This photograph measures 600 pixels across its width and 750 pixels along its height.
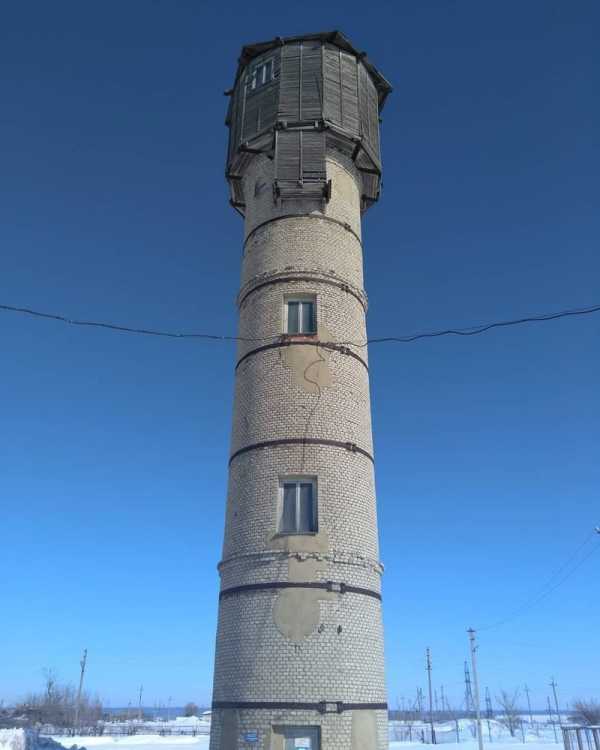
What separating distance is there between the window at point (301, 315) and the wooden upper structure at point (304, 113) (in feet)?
9.01

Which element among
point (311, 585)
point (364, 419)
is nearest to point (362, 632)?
point (311, 585)

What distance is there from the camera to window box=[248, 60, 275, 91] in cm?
1706

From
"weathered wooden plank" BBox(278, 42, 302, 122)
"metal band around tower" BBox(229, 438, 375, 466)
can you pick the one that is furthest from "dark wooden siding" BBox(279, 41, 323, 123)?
"metal band around tower" BBox(229, 438, 375, 466)

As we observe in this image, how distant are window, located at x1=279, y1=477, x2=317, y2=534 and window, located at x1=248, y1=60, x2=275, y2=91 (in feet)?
35.6

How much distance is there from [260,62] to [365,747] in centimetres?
1622

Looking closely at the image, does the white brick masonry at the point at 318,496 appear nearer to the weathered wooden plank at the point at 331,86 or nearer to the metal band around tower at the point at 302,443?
the metal band around tower at the point at 302,443

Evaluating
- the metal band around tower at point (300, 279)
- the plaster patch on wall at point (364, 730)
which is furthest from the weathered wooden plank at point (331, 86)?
the plaster patch on wall at point (364, 730)

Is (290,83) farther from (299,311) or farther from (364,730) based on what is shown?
(364,730)

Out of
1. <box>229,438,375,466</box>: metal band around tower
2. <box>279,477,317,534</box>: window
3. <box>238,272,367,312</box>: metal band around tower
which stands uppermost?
<box>238,272,367,312</box>: metal band around tower

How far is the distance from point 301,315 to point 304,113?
556 centimetres

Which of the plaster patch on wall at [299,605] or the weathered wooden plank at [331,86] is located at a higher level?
the weathered wooden plank at [331,86]

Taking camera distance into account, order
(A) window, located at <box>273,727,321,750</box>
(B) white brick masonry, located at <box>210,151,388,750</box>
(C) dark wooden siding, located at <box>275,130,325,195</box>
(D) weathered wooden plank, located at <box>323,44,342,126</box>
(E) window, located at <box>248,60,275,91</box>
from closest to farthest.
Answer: (A) window, located at <box>273,727,321,750</box>, (B) white brick masonry, located at <box>210,151,388,750</box>, (C) dark wooden siding, located at <box>275,130,325,195</box>, (D) weathered wooden plank, located at <box>323,44,342,126</box>, (E) window, located at <box>248,60,275,91</box>

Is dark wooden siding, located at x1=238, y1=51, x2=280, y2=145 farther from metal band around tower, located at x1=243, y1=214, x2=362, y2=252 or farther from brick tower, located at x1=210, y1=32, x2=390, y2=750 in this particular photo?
metal band around tower, located at x1=243, y1=214, x2=362, y2=252

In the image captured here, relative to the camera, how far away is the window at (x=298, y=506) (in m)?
11.8
